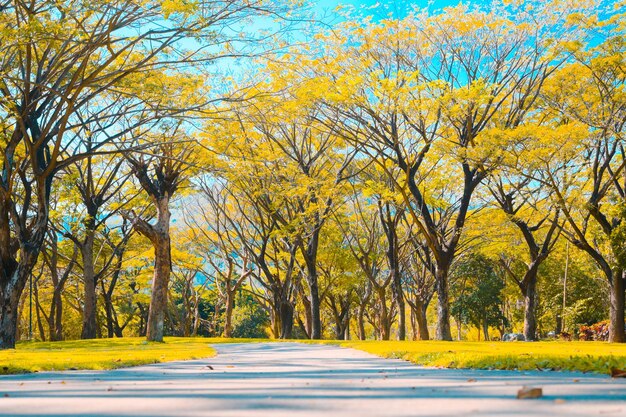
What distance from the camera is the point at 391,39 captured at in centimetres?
2075

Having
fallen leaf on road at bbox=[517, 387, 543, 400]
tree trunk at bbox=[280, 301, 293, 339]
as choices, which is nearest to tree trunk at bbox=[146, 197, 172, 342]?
tree trunk at bbox=[280, 301, 293, 339]

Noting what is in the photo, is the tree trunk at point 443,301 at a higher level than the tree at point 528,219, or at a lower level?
lower

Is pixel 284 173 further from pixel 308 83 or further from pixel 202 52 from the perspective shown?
pixel 202 52

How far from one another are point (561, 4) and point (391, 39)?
216 inches

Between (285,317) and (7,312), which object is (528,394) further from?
(285,317)

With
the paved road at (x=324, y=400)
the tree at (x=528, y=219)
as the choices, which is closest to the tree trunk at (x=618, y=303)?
the tree at (x=528, y=219)

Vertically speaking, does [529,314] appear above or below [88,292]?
below

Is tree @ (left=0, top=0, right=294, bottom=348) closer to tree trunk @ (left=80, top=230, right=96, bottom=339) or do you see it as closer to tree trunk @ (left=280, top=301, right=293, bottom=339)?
tree trunk @ (left=80, top=230, right=96, bottom=339)

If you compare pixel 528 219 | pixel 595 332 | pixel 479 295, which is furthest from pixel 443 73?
pixel 595 332

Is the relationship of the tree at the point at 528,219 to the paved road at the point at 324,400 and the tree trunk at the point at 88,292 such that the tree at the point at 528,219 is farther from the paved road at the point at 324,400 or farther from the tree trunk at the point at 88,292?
the paved road at the point at 324,400

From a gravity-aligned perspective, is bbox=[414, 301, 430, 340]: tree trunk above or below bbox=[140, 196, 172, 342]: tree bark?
below

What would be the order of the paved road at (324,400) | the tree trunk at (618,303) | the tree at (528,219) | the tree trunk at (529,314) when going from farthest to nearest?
1. the tree trunk at (529,314)
2. the tree at (528,219)
3. the tree trunk at (618,303)
4. the paved road at (324,400)

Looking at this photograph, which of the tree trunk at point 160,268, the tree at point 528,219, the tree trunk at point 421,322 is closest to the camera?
the tree trunk at point 160,268

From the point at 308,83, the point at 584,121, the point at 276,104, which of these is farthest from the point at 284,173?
the point at 584,121
